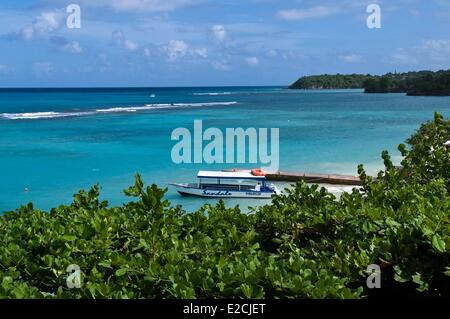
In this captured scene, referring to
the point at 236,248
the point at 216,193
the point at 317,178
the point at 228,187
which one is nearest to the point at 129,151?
the point at 228,187

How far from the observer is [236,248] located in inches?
134

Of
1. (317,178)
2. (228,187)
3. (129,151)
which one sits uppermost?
(129,151)

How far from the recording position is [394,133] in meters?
45.0

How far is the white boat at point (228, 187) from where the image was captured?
904 inches

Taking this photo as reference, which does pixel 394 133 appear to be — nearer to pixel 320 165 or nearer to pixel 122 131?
pixel 320 165

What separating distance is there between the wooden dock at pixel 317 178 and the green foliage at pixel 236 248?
20.7 meters

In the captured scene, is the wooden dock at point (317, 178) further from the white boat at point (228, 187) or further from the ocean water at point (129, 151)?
the white boat at point (228, 187)

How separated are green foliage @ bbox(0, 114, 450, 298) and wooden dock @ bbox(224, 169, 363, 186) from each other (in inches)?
814

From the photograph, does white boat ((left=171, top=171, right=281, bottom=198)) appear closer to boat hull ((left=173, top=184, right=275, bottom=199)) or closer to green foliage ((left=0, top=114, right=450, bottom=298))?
boat hull ((left=173, top=184, right=275, bottom=199))

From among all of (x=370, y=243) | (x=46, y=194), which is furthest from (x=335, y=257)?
(x=46, y=194)

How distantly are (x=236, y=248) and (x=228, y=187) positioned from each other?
20.1m

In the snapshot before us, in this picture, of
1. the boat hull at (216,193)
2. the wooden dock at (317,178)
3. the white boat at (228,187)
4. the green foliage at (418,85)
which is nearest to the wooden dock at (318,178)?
the wooden dock at (317,178)

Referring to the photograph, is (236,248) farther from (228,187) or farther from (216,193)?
(228,187)

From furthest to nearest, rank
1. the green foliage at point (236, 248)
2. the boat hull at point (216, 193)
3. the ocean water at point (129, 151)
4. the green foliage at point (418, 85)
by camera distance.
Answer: the green foliage at point (418, 85) < the ocean water at point (129, 151) < the boat hull at point (216, 193) < the green foliage at point (236, 248)
